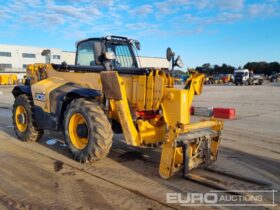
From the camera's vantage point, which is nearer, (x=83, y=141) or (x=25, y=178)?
(x=25, y=178)

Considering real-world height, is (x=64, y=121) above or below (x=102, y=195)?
above

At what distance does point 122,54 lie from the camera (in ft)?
24.5

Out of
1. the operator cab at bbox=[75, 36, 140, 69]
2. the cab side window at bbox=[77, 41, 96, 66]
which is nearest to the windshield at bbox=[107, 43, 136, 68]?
the operator cab at bbox=[75, 36, 140, 69]

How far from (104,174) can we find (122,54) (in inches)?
117

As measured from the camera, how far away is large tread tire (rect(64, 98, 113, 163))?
5746 mm

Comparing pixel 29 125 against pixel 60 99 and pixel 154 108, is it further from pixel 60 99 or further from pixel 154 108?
pixel 154 108

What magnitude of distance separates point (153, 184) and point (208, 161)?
1.23 metres

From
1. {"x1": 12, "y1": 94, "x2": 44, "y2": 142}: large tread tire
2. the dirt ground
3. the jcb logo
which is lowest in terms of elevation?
the dirt ground

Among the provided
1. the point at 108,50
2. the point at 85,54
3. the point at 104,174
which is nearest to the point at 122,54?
the point at 108,50

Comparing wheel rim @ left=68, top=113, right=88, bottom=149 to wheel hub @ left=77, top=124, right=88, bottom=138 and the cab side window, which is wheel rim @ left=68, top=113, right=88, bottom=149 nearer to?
wheel hub @ left=77, top=124, right=88, bottom=138

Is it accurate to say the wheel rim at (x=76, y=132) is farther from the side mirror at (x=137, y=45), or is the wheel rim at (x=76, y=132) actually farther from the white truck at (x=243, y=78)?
the white truck at (x=243, y=78)

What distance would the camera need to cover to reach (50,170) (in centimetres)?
582

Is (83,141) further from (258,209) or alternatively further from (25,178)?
(258,209)

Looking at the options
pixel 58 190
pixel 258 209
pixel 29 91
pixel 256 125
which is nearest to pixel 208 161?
pixel 258 209
